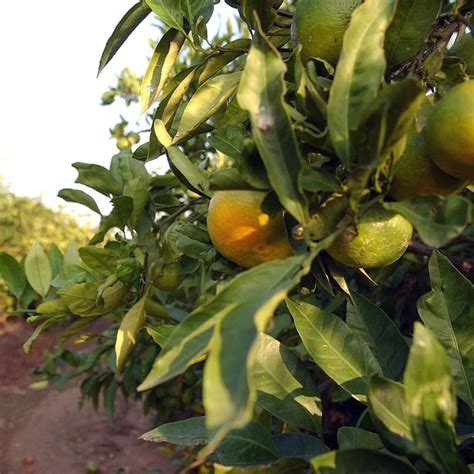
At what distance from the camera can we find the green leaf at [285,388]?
69 centimetres

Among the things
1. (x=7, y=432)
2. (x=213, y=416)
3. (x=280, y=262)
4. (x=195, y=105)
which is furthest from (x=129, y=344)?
(x=7, y=432)

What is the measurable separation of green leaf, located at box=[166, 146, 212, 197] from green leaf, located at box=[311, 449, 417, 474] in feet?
1.23

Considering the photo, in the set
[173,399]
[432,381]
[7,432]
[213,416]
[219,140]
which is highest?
[219,140]

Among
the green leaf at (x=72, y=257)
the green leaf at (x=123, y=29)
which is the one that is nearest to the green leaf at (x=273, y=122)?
the green leaf at (x=123, y=29)

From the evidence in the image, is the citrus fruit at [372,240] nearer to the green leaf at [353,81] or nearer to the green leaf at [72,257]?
the green leaf at [353,81]

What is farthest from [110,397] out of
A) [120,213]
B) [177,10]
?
[177,10]

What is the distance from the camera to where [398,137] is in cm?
46

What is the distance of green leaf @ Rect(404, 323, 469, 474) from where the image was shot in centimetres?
45

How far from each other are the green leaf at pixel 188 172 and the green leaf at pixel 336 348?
20cm

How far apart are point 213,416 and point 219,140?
0.41 metres

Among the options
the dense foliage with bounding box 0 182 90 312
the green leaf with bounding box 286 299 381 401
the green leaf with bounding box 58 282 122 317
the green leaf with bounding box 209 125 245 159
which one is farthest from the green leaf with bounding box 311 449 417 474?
the dense foliage with bounding box 0 182 90 312

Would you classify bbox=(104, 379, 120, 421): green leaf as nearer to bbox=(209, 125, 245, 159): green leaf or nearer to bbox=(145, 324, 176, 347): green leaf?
bbox=(145, 324, 176, 347): green leaf

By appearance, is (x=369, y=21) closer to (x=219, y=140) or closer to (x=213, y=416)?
(x=219, y=140)

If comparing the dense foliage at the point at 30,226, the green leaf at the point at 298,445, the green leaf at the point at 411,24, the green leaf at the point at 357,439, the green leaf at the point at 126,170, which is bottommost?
the dense foliage at the point at 30,226
